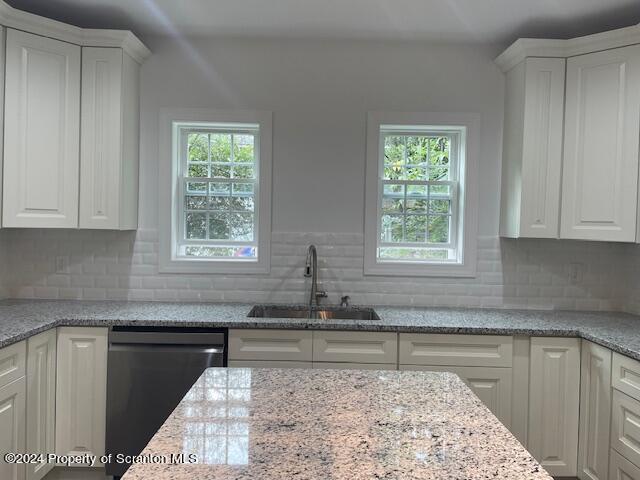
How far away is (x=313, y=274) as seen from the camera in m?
3.07

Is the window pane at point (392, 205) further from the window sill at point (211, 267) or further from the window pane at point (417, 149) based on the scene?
the window sill at point (211, 267)

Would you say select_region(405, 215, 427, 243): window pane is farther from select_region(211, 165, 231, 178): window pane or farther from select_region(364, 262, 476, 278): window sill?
select_region(211, 165, 231, 178): window pane

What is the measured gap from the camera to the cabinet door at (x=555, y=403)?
2.52 metres

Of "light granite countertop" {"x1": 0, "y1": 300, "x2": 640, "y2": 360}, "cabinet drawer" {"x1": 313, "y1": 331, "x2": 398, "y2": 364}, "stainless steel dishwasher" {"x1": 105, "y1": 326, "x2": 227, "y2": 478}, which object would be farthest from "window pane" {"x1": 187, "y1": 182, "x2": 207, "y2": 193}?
"cabinet drawer" {"x1": 313, "y1": 331, "x2": 398, "y2": 364}

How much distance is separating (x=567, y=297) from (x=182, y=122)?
110 inches

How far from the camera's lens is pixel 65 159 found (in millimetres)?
2830

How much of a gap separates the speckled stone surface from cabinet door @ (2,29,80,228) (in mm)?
1927

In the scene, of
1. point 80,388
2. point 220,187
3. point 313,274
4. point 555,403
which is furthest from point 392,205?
point 80,388

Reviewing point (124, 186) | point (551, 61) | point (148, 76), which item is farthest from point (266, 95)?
point (551, 61)

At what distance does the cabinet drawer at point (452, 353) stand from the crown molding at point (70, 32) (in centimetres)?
235

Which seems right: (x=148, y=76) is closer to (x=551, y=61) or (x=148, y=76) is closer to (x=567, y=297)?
(x=551, y=61)

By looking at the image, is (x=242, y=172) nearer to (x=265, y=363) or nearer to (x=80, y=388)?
(x=265, y=363)

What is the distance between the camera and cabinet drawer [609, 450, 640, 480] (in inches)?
82.7

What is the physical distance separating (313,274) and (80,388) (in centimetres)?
145
